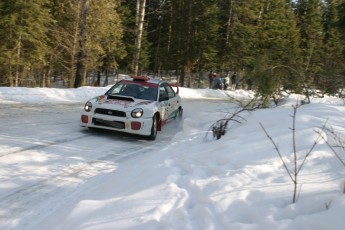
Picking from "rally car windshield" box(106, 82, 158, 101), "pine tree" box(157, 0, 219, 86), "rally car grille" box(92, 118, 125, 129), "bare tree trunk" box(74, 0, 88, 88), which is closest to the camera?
"rally car grille" box(92, 118, 125, 129)

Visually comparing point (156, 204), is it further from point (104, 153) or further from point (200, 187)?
point (104, 153)

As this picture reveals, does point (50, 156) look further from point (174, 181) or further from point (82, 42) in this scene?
point (82, 42)

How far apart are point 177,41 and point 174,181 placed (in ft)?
113

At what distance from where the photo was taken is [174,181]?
5.18m

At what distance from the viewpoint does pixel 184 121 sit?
1262cm

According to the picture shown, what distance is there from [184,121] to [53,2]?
17468mm

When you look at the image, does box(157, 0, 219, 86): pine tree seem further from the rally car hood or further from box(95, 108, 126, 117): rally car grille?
box(95, 108, 126, 117): rally car grille

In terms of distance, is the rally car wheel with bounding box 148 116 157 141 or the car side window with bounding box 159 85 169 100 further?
the car side window with bounding box 159 85 169 100

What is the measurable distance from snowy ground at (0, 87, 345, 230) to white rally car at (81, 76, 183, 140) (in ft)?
1.25

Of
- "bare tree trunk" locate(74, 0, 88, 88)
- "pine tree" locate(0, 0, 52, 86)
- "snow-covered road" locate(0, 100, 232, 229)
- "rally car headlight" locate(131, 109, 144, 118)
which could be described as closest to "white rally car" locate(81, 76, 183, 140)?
"rally car headlight" locate(131, 109, 144, 118)

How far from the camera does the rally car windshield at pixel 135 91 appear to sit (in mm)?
10422

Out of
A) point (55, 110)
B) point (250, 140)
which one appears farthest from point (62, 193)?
point (55, 110)

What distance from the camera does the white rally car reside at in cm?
930

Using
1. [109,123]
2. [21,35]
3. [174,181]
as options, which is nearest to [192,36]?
[21,35]
